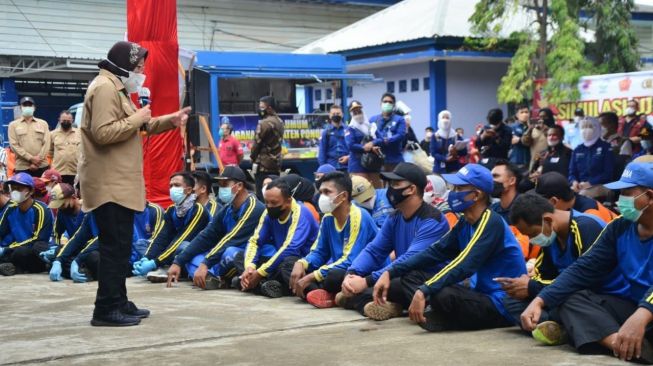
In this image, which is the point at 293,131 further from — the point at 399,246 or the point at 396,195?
the point at 396,195

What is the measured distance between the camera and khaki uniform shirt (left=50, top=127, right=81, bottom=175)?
1407cm

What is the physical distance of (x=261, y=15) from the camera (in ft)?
92.6

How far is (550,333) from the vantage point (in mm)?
5652

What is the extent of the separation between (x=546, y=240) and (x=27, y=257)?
22.5 feet

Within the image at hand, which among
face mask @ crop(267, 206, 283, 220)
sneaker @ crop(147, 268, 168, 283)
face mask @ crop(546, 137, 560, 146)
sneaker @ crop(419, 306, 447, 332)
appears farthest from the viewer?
face mask @ crop(546, 137, 560, 146)

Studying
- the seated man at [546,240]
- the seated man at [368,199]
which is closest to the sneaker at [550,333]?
the seated man at [546,240]

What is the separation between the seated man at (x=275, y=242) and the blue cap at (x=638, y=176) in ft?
11.7

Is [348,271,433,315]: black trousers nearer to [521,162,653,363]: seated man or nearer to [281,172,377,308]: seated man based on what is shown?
[281,172,377,308]: seated man

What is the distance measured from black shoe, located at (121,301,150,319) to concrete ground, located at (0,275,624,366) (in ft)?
0.21

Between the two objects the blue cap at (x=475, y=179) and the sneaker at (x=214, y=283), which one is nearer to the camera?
the blue cap at (x=475, y=179)

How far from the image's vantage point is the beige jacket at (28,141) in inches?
550

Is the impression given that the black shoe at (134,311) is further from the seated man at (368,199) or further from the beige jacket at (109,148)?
the seated man at (368,199)

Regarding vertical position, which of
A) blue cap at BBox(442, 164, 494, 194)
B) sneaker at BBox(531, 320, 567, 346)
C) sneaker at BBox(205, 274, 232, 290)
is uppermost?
blue cap at BBox(442, 164, 494, 194)

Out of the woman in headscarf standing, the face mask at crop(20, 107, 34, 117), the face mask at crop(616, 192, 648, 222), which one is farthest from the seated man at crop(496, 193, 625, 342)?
the face mask at crop(20, 107, 34, 117)
